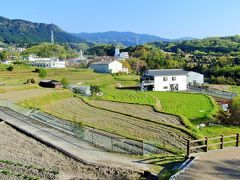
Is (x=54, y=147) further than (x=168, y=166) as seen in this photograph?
Yes

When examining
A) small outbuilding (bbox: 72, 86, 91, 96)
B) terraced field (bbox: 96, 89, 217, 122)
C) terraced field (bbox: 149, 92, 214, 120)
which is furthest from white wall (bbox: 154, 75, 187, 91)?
small outbuilding (bbox: 72, 86, 91, 96)

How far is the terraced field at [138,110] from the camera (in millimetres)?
29325

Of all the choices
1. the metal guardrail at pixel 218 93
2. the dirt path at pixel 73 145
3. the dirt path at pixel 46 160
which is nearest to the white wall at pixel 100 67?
the metal guardrail at pixel 218 93

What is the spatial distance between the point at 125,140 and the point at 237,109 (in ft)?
43.2

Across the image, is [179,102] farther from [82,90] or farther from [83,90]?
[82,90]

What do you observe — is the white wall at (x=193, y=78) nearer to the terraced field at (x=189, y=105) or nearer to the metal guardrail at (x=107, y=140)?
the terraced field at (x=189, y=105)

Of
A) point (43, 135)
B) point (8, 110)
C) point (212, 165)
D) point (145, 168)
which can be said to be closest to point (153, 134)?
point (43, 135)

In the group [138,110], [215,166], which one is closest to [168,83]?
[138,110]

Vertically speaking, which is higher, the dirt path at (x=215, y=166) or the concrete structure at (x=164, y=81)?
the dirt path at (x=215, y=166)

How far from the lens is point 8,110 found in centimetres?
3025

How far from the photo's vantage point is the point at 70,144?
64.3 ft

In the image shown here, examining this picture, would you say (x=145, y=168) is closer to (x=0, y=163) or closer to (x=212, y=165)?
(x=212, y=165)

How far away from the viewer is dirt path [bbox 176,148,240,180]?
41.3 ft

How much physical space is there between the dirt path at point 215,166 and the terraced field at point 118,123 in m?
4.54
